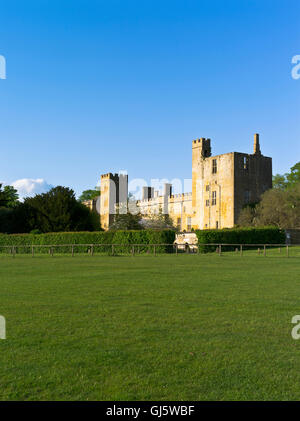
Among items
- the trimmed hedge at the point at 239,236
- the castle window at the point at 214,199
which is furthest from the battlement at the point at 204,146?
the trimmed hedge at the point at 239,236

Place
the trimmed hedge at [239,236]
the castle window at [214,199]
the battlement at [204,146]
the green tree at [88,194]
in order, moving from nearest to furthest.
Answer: the trimmed hedge at [239,236] → the castle window at [214,199] → the battlement at [204,146] → the green tree at [88,194]

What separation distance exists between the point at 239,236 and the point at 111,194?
4176cm

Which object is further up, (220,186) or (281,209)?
(220,186)

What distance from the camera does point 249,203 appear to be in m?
55.8

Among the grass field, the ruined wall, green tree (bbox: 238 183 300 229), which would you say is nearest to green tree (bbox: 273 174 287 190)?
the ruined wall

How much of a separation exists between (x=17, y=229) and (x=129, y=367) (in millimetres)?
49087

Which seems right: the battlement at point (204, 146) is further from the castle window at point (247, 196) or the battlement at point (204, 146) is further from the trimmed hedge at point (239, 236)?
the trimmed hedge at point (239, 236)

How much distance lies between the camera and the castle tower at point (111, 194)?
7900 centimetres

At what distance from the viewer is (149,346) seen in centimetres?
612

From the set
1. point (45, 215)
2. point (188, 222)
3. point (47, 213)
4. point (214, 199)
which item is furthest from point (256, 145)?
point (45, 215)

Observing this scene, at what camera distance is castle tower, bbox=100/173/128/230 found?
7900 cm

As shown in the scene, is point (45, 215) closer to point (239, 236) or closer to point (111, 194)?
point (239, 236)

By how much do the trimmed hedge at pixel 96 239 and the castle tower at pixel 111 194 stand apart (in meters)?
34.0
